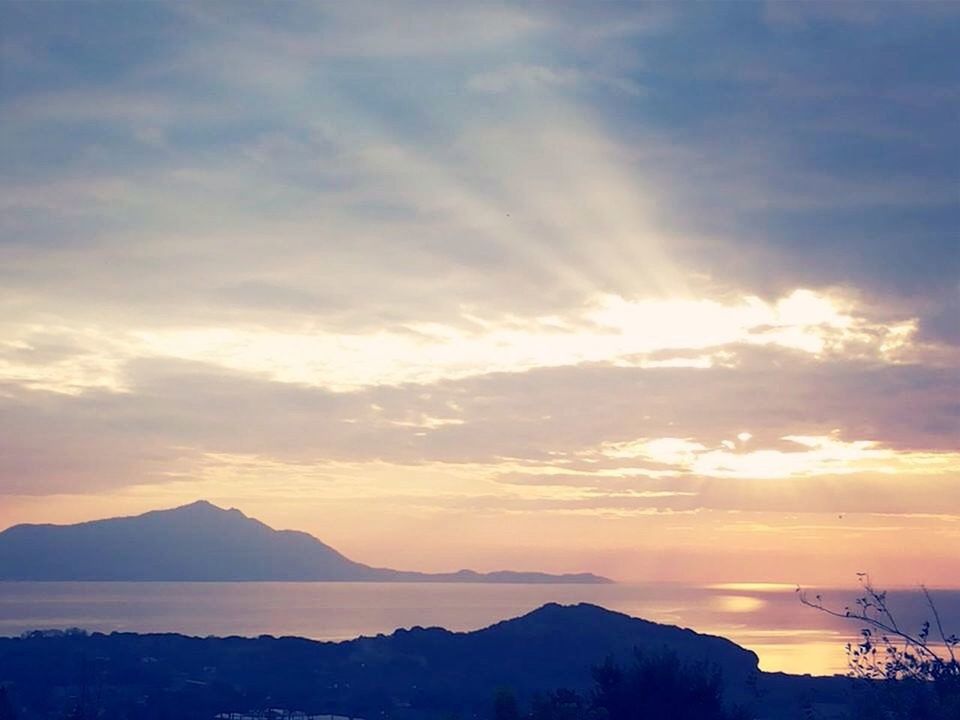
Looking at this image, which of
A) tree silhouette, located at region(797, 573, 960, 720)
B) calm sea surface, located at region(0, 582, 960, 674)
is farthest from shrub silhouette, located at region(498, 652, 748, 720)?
calm sea surface, located at region(0, 582, 960, 674)

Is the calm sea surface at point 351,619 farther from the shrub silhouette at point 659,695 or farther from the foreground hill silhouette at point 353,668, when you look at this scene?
the shrub silhouette at point 659,695

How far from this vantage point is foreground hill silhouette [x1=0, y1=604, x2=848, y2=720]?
44.1m

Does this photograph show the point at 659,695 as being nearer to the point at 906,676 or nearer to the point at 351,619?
the point at 906,676

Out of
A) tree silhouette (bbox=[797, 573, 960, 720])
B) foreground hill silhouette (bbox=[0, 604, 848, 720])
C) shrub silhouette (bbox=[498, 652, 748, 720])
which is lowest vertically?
foreground hill silhouette (bbox=[0, 604, 848, 720])

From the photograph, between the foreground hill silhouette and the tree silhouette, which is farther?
the foreground hill silhouette

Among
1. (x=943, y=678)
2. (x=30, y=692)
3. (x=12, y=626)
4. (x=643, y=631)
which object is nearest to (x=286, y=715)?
(x=30, y=692)

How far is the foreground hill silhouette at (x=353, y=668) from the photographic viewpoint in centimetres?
4406

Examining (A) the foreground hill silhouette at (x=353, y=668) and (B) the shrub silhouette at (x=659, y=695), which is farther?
(A) the foreground hill silhouette at (x=353, y=668)

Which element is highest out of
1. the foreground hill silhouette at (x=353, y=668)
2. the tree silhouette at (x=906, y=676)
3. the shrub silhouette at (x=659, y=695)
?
the tree silhouette at (x=906, y=676)

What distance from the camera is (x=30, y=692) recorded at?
47.3 metres

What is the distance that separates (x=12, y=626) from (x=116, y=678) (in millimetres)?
89185

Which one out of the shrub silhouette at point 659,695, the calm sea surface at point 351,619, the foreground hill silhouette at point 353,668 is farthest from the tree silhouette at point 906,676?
the calm sea surface at point 351,619

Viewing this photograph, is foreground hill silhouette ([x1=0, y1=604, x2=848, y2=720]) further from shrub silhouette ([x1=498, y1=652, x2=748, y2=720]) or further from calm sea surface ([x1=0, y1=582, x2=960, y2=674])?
calm sea surface ([x1=0, y1=582, x2=960, y2=674])

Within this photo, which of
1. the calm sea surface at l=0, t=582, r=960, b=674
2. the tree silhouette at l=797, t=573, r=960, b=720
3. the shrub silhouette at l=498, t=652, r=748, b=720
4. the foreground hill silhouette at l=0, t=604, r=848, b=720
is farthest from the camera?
the calm sea surface at l=0, t=582, r=960, b=674
